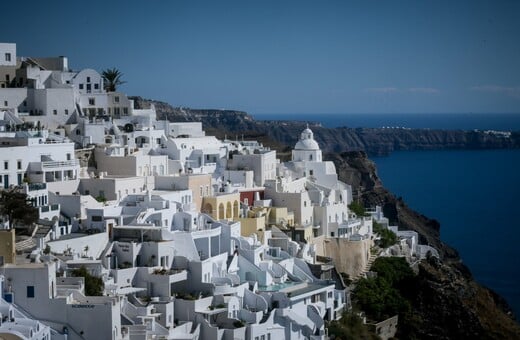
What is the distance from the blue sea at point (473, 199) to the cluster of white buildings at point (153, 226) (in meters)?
20.7

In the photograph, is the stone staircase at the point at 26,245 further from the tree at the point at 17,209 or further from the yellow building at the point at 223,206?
the yellow building at the point at 223,206

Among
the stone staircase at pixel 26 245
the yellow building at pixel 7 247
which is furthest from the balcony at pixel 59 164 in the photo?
the yellow building at pixel 7 247

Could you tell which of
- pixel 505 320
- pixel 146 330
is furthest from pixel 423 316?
pixel 146 330

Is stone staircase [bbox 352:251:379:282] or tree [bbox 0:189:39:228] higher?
tree [bbox 0:189:39:228]

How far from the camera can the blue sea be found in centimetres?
7531

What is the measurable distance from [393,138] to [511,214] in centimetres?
9148

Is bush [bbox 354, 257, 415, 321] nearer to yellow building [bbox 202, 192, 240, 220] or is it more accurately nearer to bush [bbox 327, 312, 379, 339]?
bush [bbox 327, 312, 379, 339]

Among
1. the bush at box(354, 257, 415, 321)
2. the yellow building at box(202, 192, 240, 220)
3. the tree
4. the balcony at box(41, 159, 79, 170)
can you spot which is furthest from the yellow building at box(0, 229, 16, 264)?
the bush at box(354, 257, 415, 321)

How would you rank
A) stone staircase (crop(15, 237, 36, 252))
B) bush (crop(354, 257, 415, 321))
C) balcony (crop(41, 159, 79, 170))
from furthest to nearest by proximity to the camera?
1. bush (crop(354, 257, 415, 321))
2. balcony (crop(41, 159, 79, 170))
3. stone staircase (crop(15, 237, 36, 252))

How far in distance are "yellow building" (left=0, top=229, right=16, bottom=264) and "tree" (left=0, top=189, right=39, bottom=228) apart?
4358 mm

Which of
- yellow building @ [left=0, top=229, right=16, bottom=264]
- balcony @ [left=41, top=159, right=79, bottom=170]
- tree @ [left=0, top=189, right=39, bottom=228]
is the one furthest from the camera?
balcony @ [left=41, top=159, right=79, bottom=170]

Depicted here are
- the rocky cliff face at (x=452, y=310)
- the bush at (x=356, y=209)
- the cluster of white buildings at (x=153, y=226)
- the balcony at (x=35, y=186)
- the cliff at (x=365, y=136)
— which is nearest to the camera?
the cluster of white buildings at (x=153, y=226)

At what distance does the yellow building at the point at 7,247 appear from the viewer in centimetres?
3122

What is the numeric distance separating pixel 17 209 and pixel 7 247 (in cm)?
481
